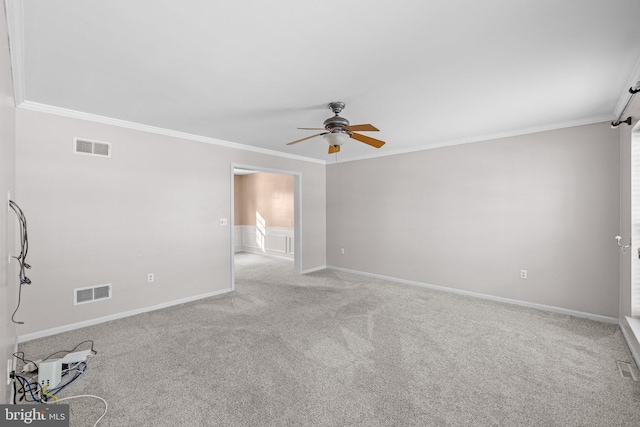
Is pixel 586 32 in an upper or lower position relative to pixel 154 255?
upper

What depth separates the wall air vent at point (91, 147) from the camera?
3.24 m

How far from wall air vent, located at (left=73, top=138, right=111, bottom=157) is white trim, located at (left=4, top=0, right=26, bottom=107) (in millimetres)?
715

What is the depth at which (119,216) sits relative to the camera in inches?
139

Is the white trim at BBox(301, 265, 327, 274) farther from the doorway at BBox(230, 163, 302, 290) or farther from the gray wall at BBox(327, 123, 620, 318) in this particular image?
the doorway at BBox(230, 163, 302, 290)

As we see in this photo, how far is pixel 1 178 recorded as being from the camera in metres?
1.53

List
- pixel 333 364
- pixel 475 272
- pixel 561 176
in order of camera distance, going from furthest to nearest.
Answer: pixel 475 272 → pixel 561 176 → pixel 333 364

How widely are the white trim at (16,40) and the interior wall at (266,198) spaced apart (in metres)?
5.38

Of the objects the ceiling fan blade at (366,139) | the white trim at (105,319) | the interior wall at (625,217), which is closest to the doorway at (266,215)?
the white trim at (105,319)

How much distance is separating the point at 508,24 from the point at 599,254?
3.27m

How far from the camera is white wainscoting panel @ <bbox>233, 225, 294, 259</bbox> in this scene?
759 centimetres

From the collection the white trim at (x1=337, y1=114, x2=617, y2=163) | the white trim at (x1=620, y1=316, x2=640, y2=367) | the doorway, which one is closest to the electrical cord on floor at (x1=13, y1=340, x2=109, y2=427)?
the white trim at (x1=620, y1=316, x2=640, y2=367)

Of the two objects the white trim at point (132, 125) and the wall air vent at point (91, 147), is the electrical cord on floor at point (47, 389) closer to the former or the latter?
the wall air vent at point (91, 147)

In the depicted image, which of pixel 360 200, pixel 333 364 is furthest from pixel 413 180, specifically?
pixel 333 364

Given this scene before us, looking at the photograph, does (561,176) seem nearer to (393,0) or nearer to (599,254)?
(599,254)
